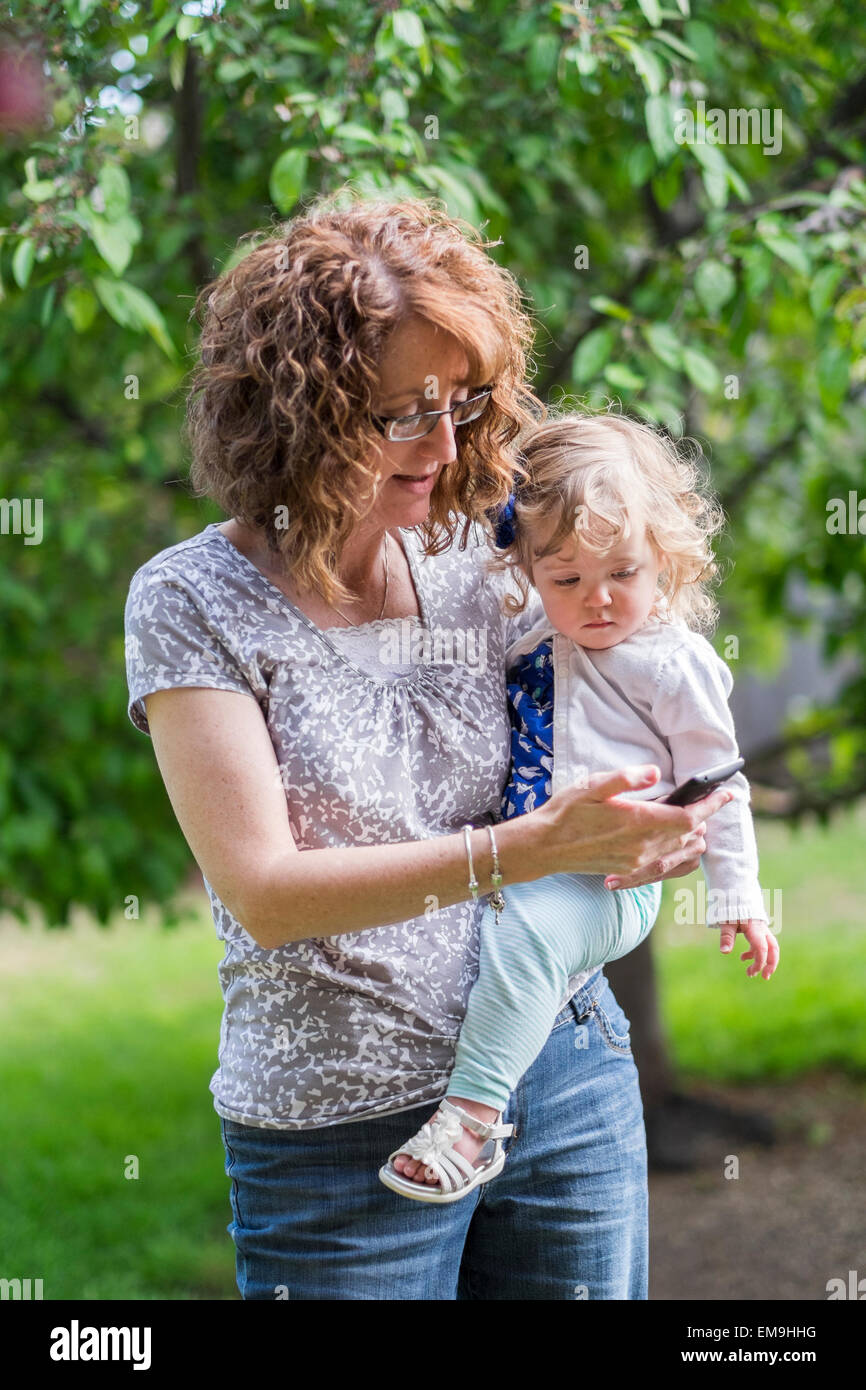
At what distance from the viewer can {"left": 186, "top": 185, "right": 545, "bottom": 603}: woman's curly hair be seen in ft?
5.36

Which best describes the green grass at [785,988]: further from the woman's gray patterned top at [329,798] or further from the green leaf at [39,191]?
the green leaf at [39,191]

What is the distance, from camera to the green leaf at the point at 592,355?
2527 millimetres

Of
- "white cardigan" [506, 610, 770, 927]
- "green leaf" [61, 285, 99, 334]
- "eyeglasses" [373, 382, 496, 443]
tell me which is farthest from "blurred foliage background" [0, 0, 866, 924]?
"white cardigan" [506, 610, 770, 927]

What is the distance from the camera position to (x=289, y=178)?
7.75ft

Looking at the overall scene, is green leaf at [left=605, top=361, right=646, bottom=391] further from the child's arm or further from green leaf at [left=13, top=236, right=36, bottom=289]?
green leaf at [left=13, top=236, right=36, bottom=289]

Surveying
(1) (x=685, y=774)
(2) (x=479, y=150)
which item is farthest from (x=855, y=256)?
(1) (x=685, y=774)

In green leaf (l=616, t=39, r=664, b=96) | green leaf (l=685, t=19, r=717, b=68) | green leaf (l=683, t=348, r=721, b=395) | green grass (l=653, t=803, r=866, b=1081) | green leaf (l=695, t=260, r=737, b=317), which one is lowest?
green grass (l=653, t=803, r=866, b=1081)

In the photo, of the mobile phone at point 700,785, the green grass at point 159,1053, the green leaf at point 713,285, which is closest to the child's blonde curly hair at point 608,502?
the mobile phone at point 700,785

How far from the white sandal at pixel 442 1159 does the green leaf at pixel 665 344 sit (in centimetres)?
147

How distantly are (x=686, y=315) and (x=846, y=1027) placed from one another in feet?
11.3

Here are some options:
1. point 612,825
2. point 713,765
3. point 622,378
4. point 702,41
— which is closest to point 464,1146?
point 612,825

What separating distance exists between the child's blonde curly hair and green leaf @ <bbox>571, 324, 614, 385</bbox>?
20.9 inches
